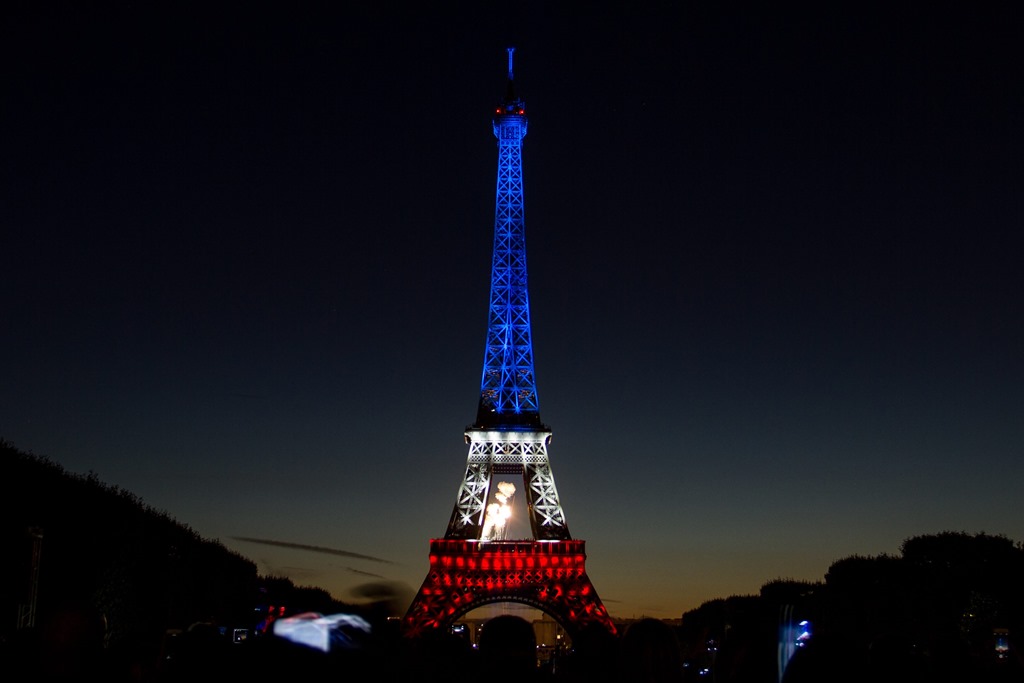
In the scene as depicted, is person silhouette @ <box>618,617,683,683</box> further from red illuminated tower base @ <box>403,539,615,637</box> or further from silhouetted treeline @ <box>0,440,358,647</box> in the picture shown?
red illuminated tower base @ <box>403,539,615,637</box>

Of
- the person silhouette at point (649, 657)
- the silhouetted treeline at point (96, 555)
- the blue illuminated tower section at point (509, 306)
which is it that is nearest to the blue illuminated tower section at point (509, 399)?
the blue illuminated tower section at point (509, 306)

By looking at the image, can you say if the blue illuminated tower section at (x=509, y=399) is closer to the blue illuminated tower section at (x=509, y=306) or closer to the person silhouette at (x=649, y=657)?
the blue illuminated tower section at (x=509, y=306)

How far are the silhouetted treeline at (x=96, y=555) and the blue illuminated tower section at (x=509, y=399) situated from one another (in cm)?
2383

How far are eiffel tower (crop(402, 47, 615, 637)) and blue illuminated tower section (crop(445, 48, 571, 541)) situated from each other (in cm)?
9

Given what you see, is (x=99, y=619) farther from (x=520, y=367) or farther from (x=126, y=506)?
(x=520, y=367)

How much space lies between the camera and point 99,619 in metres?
7.10

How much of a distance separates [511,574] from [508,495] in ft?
22.6

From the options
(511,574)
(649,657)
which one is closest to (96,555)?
(511,574)

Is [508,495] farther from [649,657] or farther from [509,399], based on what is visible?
[649,657]

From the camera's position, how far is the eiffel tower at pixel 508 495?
9031 cm

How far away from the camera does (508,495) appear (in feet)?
307

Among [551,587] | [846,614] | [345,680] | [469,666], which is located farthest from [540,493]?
[345,680]

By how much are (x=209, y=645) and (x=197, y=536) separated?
9106 cm

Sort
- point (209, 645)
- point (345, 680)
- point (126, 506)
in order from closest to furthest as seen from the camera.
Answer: point (345, 680) → point (209, 645) → point (126, 506)
